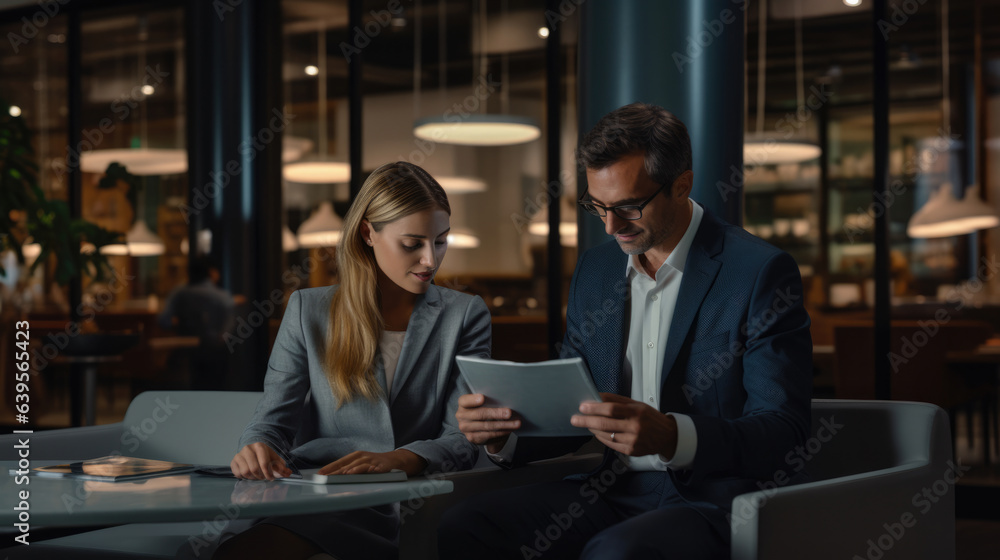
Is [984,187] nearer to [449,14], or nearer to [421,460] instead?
[449,14]

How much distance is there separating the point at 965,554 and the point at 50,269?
6.97 metres

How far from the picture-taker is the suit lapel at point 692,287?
6.50ft

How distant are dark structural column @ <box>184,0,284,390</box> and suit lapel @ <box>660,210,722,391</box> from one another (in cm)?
413

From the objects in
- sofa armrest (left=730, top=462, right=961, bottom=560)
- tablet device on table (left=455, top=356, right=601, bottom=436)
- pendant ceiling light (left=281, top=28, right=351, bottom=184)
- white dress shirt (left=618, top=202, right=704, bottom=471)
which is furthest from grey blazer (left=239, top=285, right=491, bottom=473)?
pendant ceiling light (left=281, top=28, right=351, bottom=184)

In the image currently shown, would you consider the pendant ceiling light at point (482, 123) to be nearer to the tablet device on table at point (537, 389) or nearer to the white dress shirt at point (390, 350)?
the white dress shirt at point (390, 350)

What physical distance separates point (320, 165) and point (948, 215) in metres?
4.01

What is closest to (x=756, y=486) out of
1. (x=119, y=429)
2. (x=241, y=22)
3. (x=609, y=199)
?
(x=609, y=199)

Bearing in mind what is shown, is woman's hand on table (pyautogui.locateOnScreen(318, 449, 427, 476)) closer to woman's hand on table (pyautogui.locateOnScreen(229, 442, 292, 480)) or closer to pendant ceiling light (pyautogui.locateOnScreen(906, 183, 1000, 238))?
woman's hand on table (pyautogui.locateOnScreen(229, 442, 292, 480))

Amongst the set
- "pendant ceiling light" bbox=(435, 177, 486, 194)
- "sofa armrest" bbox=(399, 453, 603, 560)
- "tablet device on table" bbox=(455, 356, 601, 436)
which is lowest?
"sofa armrest" bbox=(399, 453, 603, 560)

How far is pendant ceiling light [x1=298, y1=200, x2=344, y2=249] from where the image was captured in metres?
6.49

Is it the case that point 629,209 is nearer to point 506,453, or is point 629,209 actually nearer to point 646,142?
point 646,142

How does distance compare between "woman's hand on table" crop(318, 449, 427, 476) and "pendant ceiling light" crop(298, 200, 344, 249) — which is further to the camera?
"pendant ceiling light" crop(298, 200, 344, 249)

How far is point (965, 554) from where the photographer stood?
3.89 meters

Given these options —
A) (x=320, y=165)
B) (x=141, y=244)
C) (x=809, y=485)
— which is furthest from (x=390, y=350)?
(x=141, y=244)
